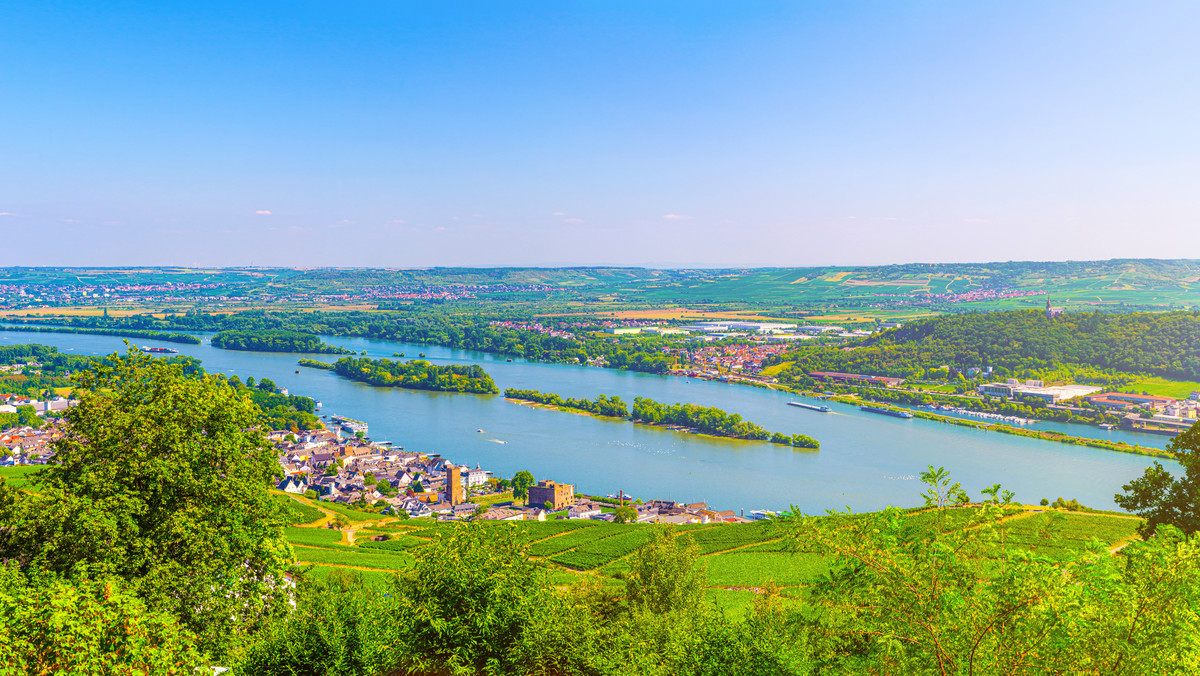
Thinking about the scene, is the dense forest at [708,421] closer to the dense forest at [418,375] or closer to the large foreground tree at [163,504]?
the dense forest at [418,375]

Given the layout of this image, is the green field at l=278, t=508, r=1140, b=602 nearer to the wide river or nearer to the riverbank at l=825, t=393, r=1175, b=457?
the wide river

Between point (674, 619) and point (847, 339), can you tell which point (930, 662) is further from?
point (847, 339)

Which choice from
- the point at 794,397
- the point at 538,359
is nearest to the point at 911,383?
the point at 794,397

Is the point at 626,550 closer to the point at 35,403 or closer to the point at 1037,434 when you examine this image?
the point at 1037,434

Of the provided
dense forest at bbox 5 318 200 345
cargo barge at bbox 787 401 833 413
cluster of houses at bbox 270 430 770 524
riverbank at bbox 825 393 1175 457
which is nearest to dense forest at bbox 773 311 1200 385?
cargo barge at bbox 787 401 833 413

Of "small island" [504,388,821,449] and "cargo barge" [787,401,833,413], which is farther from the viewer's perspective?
"cargo barge" [787,401,833,413]

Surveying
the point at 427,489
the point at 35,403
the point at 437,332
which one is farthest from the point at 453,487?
the point at 437,332
